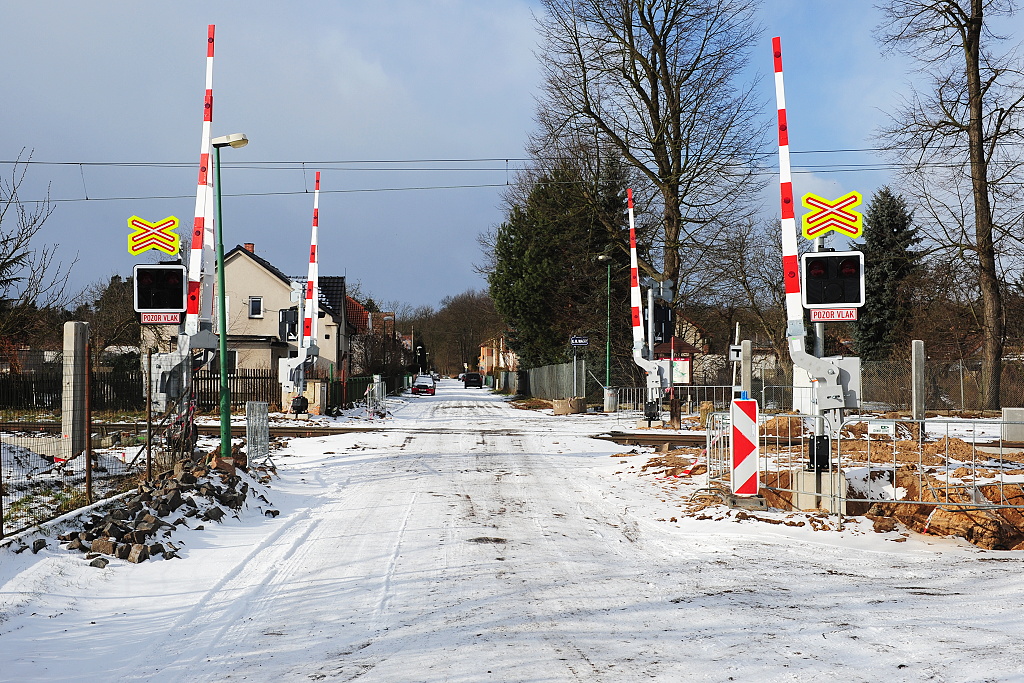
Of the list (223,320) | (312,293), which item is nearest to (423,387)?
(312,293)

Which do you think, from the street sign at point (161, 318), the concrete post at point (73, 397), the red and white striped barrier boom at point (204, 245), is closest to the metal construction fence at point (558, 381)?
the concrete post at point (73, 397)

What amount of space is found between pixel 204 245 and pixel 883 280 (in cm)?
4265

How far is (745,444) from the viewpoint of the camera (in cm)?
928

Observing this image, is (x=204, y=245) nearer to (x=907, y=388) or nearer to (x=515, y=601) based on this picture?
(x=515, y=601)

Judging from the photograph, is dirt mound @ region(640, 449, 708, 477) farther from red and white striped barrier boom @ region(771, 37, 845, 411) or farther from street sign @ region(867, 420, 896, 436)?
red and white striped barrier boom @ region(771, 37, 845, 411)

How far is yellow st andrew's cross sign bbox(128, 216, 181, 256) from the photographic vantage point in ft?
37.2

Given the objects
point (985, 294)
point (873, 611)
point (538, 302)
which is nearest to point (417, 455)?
point (873, 611)

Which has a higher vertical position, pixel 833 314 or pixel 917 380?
pixel 833 314

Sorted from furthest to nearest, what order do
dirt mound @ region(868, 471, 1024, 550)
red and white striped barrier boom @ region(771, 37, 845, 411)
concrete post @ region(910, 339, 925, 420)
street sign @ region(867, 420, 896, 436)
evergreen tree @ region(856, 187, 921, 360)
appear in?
evergreen tree @ region(856, 187, 921, 360) < concrete post @ region(910, 339, 925, 420) < street sign @ region(867, 420, 896, 436) < red and white striped barrier boom @ region(771, 37, 845, 411) < dirt mound @ region(868, 471, 1024, 550)

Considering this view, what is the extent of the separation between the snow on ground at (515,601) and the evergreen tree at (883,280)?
4002cm

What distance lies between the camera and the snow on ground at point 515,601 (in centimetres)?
474

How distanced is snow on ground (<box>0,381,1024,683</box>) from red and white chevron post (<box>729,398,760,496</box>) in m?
0.52

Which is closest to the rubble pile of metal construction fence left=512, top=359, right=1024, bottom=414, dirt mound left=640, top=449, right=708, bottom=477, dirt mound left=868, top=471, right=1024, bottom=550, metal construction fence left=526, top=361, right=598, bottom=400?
dirt mound left=640, top=449, right=708, bottom=477

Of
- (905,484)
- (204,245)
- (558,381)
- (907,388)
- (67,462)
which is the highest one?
(204,245)
